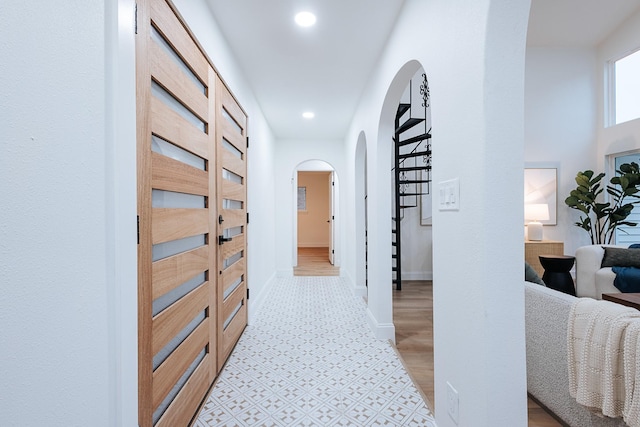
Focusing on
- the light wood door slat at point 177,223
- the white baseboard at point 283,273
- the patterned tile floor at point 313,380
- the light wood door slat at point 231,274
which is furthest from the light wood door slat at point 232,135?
the white baseboard at point 283,273

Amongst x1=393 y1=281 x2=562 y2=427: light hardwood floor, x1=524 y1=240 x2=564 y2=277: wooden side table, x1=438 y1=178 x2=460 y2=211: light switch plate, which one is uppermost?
x1=438 y1=178 x2=460 y2=211: light switch plate

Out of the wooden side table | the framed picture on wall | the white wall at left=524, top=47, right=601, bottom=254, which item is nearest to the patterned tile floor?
the wooden side table

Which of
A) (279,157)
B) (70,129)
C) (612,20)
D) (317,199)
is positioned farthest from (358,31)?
(317,199)

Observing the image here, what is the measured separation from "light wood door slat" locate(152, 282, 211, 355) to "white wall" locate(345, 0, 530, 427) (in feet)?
4.11

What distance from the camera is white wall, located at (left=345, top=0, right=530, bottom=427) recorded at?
3.82 feet

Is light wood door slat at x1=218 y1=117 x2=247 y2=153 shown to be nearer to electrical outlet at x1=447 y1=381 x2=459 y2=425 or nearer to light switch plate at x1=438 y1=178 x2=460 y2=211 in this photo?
light switch plate at x1=438 y1=178 x2=460 y2=211

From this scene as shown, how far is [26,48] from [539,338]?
244cm

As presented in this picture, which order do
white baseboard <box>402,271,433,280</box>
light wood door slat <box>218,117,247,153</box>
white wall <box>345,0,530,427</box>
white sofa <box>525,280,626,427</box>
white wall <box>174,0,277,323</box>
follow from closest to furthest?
white wall <box>345,0,530,427</box>
white sofa <box>525,280,626,427</box>
white wall <box>174,0,277,323</box>
light wood door slat <box>218,117,247,153</box>
white baseboard <box>402,271,433,280</box>

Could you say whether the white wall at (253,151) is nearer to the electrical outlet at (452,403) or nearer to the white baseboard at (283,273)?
the white baseboard at (283,273)

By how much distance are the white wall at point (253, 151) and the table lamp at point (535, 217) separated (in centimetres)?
396

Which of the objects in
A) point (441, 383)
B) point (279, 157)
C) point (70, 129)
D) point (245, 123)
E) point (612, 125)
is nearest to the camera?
point (70, 129)

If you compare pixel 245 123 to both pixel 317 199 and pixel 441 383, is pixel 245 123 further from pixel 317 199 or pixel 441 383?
pixel 317 199

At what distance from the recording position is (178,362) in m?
1.58

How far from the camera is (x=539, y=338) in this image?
1.88m
